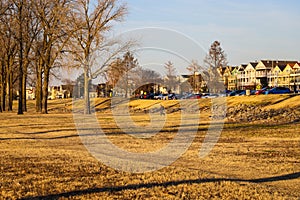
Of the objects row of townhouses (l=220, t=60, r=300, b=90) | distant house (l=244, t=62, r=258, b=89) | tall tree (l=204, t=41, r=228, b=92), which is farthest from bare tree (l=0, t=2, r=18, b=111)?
distant house (l=244, t=62, r=258, b=89)

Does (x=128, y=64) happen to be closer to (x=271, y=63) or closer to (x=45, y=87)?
(x=45, y=87)

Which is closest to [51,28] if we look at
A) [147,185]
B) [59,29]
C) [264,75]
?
[59,29]

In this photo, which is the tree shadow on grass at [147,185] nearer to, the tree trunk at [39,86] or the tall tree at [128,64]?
the tall tree at [128,64]

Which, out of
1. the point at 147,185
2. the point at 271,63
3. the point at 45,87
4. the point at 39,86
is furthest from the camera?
the point at 271,63

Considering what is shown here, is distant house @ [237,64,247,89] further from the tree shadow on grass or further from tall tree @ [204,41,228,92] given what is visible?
the tree shadow on grass

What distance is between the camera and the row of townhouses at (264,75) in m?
120

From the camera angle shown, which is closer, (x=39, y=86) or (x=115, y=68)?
(x=115, y=68)

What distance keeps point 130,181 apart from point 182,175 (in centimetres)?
136

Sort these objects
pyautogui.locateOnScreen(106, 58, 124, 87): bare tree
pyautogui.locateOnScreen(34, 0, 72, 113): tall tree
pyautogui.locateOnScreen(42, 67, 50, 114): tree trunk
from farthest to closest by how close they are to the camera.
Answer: pyautogui.locateOnScreen(42, 67, 50, 114): tree trunk → pyautogui.locateOnScreen(106, 58, 124, 87): bare tree → pyautogui.locateOnScreen(34, 0, 72, 113): tall tree

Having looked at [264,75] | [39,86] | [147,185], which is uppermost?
[264,75]

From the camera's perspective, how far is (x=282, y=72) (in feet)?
409

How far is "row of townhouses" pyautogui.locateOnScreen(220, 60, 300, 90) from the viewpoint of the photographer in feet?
395

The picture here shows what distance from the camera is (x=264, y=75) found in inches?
5192

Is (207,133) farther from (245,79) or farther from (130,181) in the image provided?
(245,79)
